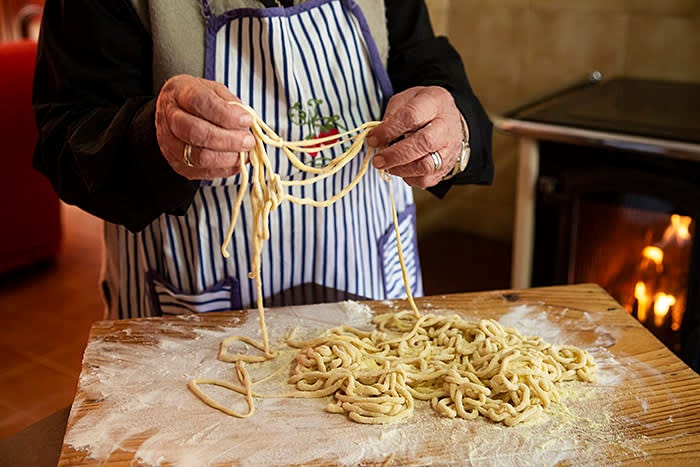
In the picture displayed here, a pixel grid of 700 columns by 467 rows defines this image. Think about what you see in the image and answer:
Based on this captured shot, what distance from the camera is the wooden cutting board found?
115 cm

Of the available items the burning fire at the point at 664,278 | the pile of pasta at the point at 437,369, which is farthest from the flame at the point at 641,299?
the pile of pasta at the point at 437,369

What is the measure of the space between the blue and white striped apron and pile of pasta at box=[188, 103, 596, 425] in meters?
0.17

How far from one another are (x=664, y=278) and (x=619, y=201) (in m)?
0.25

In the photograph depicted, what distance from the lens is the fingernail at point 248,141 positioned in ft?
3.92

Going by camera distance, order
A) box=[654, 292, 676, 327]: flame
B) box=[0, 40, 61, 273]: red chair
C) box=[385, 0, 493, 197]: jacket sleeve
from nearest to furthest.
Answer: box=[385, 0, 493, 197]: jacket sleeve
box=[654, 292, 676, 327]: flame
box=[0, 40, 61, 273]: red chair

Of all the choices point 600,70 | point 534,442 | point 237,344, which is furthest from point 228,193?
point 600,70

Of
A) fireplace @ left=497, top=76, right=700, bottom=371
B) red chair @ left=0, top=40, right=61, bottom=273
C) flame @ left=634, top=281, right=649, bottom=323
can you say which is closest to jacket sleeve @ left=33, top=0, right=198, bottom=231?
fireplace @ left=497, top=76, right=700, bottom=371

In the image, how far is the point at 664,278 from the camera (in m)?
2.34

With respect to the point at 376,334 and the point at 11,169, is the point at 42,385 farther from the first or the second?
the point at 376,334

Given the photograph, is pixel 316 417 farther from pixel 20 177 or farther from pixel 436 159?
pixel 20 177

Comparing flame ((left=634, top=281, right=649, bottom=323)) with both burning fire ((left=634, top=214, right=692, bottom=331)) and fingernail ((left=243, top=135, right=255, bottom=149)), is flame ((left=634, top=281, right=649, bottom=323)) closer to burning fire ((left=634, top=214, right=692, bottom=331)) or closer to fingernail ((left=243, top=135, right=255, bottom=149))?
burning fire ((left=634, top=214, right=692, bottom=331))

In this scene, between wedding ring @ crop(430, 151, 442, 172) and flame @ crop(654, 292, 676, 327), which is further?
flame @ crop(654, 292, 676, 327)

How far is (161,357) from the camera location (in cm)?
141

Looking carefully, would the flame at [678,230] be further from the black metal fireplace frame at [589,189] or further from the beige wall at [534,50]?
the beige wall at [534,50]
